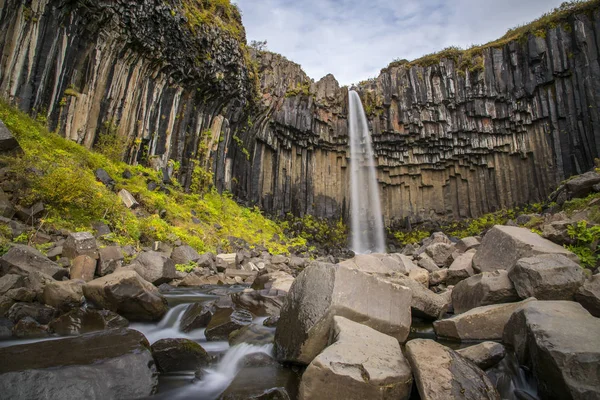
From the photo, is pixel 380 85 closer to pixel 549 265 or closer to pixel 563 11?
pixel 563 11

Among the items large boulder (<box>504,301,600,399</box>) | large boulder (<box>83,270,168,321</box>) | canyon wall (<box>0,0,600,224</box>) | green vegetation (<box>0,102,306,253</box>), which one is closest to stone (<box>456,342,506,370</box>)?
large boulder (<box>504,301,600,399</box>)

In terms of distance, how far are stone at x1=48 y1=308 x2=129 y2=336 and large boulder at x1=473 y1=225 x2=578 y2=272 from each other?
693 centimetres

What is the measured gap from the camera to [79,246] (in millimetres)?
7066

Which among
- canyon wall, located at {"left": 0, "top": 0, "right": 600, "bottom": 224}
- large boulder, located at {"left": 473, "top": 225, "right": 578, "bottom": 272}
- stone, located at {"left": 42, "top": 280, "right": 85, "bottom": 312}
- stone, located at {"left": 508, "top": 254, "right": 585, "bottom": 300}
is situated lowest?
stone, located at {"left": 42, "top": 280, "right": 85, "bottom": 312}

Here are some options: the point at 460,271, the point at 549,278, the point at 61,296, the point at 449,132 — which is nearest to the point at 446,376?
the point at 549,278

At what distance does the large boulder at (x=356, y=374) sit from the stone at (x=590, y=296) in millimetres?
2804

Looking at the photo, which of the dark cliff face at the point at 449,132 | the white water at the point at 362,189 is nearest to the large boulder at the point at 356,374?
the dark cliff face at the point at 449,132

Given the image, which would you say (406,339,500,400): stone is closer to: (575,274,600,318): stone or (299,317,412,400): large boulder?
(299,317,412,400): large boulder

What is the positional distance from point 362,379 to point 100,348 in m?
2.93

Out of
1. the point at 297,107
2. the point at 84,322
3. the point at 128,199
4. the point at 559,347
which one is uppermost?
the point at 297,107

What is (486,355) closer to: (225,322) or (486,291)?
(486,291)

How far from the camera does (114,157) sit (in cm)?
1420

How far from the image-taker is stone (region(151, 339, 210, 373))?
148 inches

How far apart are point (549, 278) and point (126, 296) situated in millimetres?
6441
